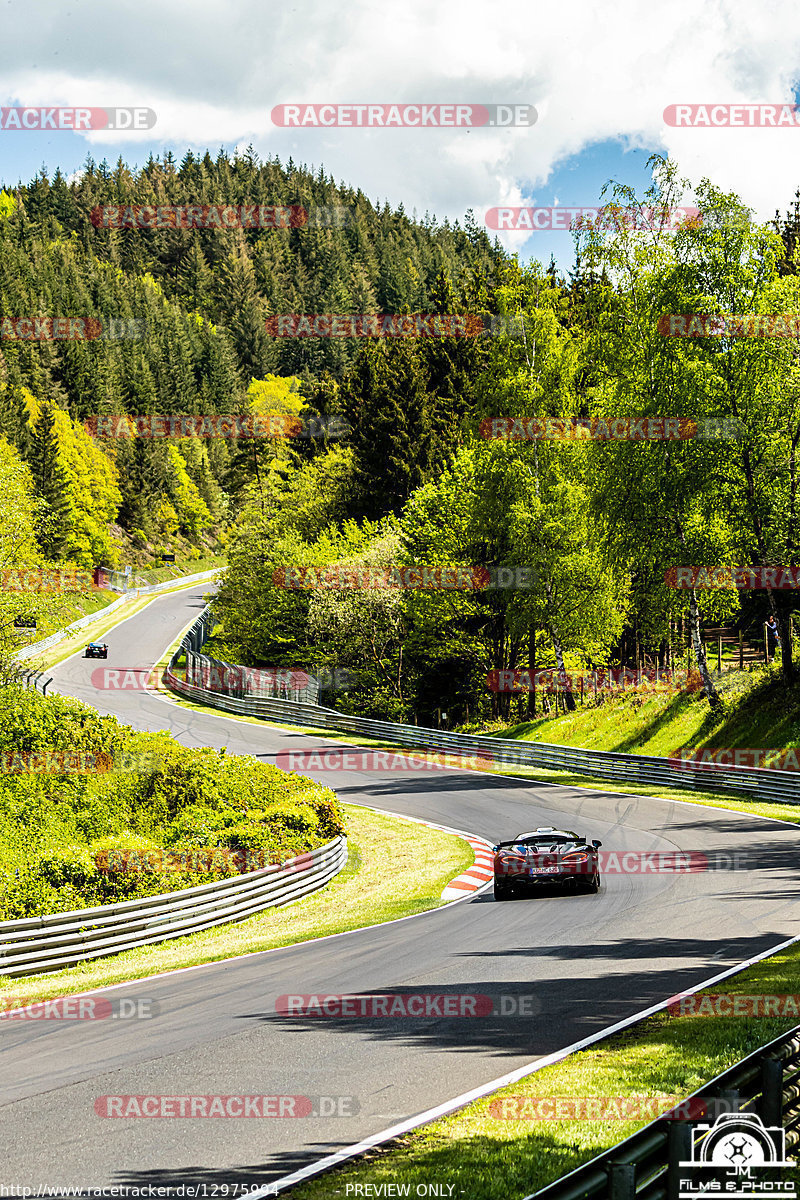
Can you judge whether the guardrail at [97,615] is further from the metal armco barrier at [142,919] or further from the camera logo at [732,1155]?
the camera logo at [732,1155]

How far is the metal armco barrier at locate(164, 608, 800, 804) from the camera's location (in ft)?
93.4

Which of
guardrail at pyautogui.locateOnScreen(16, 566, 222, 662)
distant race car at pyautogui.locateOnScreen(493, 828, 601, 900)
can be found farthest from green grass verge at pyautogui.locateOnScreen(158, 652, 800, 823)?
guardrail at pyautogui.locateOnScreen(16, 566, 222, 662)

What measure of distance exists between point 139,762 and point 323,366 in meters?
146

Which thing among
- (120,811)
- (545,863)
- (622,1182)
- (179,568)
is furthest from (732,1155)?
(179,568)

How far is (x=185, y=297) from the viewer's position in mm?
199125

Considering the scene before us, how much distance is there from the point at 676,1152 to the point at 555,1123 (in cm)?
268

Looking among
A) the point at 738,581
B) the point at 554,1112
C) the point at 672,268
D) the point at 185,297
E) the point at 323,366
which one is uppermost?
the point at 185,297

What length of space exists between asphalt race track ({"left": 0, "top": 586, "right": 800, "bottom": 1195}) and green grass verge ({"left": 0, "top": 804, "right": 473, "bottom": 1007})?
978 mm

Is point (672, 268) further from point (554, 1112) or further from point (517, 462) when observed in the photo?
point (554, 1112)

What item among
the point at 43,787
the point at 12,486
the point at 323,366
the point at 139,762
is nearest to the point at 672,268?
the point at 139,762

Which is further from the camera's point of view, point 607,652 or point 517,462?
point 607,652

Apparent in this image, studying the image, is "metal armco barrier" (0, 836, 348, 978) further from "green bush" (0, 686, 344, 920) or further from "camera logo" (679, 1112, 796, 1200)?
"camera logo" (679, 1112, 796, 1200)

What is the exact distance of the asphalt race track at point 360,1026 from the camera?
679 centimetres

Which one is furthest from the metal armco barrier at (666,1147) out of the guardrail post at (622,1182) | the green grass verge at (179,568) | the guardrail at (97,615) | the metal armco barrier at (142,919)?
the green grass verge at (179,568)
